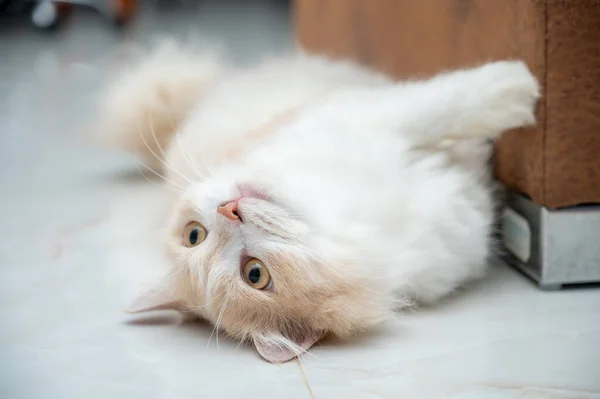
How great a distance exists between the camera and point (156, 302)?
1.28 metres

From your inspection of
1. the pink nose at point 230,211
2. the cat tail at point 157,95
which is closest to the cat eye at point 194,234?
the pink nose at point 230,211

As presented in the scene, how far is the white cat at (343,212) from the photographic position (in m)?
1.13

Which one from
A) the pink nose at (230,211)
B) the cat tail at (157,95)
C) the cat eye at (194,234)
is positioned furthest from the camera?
the cat tail at (157,95)

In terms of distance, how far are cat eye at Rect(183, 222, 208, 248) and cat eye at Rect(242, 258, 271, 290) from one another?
15 cm

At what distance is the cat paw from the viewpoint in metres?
1.32

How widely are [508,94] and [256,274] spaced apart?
2.03 ft

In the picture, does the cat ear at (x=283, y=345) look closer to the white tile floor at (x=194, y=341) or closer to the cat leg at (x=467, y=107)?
the white tile floor at (x=194, y=341)

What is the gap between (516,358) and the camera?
1.10m

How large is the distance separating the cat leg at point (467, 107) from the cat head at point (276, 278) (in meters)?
0.36

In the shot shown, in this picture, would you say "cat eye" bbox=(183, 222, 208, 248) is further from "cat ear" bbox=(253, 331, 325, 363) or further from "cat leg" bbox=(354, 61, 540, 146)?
"cat leg" bbox=(354, 61, 540, 146)

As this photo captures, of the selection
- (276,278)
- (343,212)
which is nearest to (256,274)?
(276,278)

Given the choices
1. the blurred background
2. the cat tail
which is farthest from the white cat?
the blurred background

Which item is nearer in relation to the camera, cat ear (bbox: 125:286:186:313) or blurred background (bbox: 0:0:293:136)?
cat ear (bbox: 125:286:186:313)

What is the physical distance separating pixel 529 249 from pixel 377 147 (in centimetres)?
39
